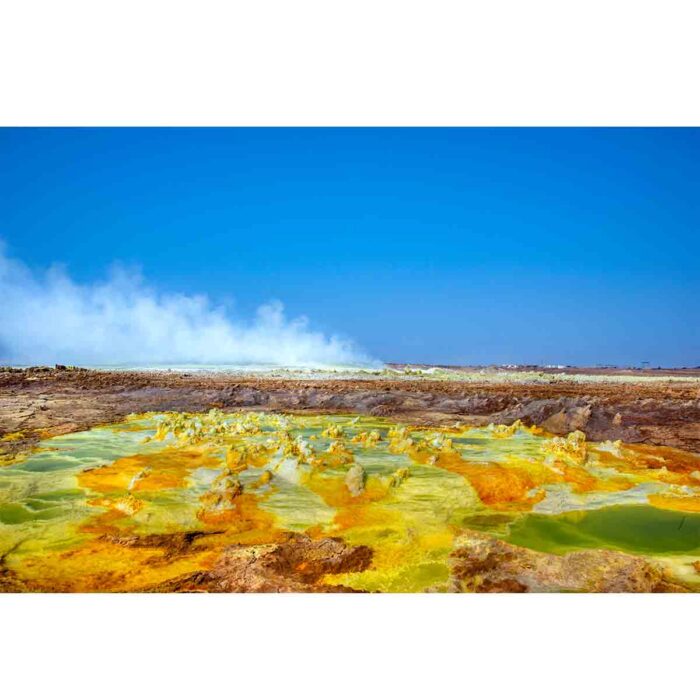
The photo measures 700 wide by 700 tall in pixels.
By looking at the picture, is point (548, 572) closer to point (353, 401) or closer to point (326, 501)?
point (326, 501)

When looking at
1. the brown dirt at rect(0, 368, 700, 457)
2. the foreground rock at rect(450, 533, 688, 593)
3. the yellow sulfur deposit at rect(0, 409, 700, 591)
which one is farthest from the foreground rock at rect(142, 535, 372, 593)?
the brown dirt at rect(0, 368, 700, 457)

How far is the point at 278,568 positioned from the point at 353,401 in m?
4.62

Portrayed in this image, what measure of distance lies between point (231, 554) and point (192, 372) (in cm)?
581

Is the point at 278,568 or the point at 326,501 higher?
the point at 326,501

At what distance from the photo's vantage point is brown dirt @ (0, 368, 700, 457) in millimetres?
6555

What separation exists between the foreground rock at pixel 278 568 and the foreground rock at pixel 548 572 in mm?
693

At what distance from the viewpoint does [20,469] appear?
205 inches

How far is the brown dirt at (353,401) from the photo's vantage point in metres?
6.55

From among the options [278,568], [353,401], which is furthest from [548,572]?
[353,401]

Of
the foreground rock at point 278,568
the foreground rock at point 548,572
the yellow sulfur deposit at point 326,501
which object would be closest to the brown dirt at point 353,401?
the yellow sulfur deposit at point 326,501

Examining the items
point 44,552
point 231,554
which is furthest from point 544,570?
point 44,552

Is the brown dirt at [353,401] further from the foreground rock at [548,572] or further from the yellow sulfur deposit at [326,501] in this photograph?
the foreground rock at [548,572]

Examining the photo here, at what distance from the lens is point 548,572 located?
3.63 meters

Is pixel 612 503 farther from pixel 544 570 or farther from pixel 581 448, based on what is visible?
pixel 544 570
